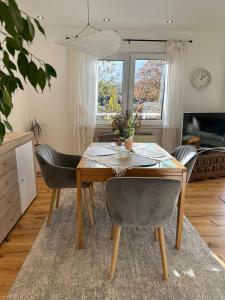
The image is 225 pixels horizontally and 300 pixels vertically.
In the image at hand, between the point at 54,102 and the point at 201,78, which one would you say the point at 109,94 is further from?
the point at 201,78

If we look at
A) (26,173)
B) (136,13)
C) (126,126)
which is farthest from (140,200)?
(136,13)

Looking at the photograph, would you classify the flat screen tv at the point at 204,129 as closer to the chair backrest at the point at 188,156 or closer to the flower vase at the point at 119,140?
the chair backrest at the point at 188,156

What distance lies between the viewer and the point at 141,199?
153 cm

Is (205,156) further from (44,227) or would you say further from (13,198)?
(13,198)

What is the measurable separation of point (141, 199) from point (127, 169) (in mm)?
364

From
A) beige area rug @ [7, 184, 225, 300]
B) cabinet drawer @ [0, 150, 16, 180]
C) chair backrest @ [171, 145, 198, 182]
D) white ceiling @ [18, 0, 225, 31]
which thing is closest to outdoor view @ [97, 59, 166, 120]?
white ceiling @ [18, 0, 225, 31]

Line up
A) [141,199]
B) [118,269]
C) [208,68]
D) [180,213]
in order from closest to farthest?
1. [141,199]
2. [118,269]
3. [180,213]
4. [208,68]

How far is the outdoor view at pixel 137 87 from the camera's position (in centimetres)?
400

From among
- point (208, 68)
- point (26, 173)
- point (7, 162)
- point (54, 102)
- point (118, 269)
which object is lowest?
point (118, 269)

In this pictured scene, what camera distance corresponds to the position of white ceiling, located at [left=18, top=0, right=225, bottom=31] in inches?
107

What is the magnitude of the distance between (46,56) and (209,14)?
2.62 m

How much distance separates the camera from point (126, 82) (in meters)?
4.05

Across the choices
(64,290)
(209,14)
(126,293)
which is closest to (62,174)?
(64,290)

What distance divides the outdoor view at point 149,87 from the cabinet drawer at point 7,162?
7.66ft
